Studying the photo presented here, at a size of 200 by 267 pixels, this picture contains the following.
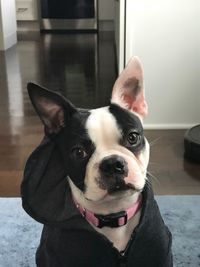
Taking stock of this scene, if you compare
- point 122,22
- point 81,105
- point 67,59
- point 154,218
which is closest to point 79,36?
point 67,59

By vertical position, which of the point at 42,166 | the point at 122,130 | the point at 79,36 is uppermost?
the point at 122,130

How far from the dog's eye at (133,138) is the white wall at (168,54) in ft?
4.97

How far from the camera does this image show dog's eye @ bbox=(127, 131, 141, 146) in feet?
3.69

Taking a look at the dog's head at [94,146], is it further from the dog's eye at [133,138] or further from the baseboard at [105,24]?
the baseboard at [105,24]

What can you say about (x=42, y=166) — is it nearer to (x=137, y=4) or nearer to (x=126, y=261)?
(x=126, y=261)

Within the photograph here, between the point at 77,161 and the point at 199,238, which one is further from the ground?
the point at 77,161

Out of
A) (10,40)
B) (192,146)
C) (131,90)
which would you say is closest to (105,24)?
(10,40)

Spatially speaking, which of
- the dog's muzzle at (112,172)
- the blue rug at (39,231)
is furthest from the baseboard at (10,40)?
the dog's muzzle at (112,172)

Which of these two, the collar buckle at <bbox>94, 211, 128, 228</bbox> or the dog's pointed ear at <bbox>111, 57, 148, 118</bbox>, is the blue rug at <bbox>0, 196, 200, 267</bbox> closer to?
the collar buckle at <bbox>94, 211, 128, 228</bbox>

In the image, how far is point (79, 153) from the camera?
44.4 inches

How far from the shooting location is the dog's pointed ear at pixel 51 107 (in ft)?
3.76

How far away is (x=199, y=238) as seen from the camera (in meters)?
1.73

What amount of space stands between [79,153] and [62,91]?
2350mm

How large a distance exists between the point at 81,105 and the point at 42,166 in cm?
184
